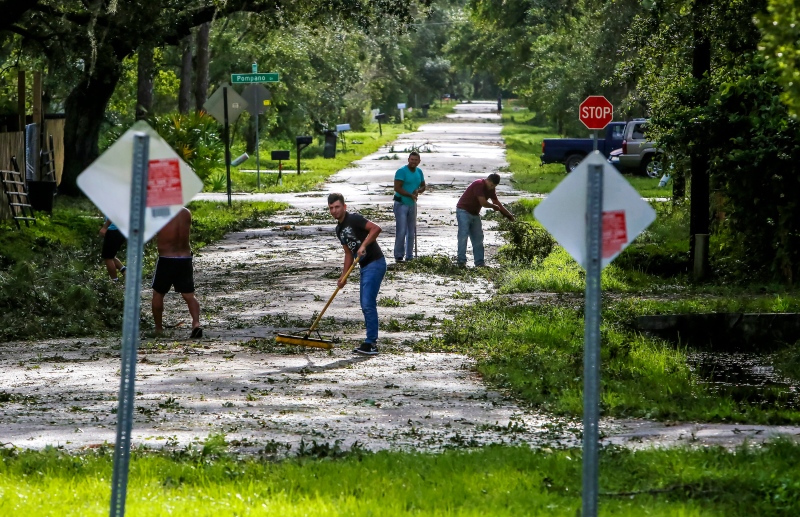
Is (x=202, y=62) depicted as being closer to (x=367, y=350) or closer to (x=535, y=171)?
(x=535, y=171)

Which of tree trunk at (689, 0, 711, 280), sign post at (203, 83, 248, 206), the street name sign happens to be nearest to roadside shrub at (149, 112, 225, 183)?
sign post at (203, 83, 248, 206)

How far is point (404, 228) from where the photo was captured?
20.7 m

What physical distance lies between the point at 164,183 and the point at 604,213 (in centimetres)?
205

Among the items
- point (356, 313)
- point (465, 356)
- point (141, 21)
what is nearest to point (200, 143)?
point (141, 21)

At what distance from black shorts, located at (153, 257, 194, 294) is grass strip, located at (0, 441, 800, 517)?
20.3 ft

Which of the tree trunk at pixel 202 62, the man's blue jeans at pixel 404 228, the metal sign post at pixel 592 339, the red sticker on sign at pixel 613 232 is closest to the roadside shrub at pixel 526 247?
the man's blue jeans at pixel 404 228

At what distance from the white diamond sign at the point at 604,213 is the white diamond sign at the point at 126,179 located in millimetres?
1727

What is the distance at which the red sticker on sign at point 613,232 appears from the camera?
581cm

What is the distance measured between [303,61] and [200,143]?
16.6 metres

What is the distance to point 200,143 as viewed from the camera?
1304 inches

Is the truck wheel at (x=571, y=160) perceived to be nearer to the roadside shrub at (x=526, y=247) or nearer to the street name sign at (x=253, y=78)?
the street name sign at (x=253, y=78)

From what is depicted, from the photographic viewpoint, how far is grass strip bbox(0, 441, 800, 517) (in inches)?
265

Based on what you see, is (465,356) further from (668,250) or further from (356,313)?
(668,250)

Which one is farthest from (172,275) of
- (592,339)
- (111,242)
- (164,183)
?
(592,339)
